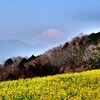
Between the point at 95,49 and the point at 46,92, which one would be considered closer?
the point at 46,92

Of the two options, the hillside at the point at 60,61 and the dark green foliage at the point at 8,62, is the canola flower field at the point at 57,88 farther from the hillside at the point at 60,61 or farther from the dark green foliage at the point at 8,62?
the dark green foliage at the point at 8,62

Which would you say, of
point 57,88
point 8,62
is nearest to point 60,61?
point 8,62

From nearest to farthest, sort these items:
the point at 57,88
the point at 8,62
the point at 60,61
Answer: the point at 57,88
the point at 60,61
the point at 8,62

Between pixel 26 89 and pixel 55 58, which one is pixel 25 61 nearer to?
pixel 55 58

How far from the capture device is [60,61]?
27.1 meters

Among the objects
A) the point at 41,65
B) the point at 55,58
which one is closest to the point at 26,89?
the point at 41,65

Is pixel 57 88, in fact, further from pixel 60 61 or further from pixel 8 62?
pixel 8 62

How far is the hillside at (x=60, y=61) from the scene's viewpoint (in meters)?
25.0

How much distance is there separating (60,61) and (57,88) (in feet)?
38.1

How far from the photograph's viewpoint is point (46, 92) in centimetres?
1454

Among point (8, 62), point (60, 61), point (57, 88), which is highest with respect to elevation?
point (8, 62)

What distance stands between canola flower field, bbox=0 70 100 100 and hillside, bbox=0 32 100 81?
6.90m

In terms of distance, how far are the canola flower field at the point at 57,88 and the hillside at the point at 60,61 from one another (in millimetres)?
6902

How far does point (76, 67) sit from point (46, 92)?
1188 cm
